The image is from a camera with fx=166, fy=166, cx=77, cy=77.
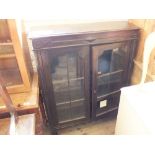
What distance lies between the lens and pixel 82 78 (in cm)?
134

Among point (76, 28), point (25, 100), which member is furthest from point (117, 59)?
point (25, 100)

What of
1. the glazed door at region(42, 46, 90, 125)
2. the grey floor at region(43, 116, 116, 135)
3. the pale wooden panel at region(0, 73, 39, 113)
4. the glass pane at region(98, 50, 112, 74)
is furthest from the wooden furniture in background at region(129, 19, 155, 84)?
the pale wooden panel at region(0, 73, 39, 113)

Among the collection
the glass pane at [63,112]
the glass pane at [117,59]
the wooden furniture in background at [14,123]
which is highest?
the glass pane at [117,59]

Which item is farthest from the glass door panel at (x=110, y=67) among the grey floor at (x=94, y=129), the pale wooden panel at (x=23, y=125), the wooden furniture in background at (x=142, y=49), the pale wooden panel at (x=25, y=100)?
the pale wooden panel at (x=23, y=125)

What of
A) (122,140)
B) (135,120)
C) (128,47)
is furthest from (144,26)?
(122,140)

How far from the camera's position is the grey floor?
5.40 ft

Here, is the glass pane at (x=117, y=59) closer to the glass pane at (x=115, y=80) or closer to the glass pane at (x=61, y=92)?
the glass pane at (x=115, y=80)

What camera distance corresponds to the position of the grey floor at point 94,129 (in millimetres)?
1646

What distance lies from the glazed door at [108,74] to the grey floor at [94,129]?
7.6 inches

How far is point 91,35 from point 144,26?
1.39ft

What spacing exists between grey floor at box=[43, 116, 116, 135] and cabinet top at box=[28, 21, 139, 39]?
3.12 feet

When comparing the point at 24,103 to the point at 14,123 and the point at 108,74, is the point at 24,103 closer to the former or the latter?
the point at 14,123

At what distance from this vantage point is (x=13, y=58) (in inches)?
41.6

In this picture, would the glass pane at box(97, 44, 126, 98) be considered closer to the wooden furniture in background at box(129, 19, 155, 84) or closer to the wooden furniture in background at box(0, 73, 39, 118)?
the wooden furniture in background at box(129, 19, 155, 84)
